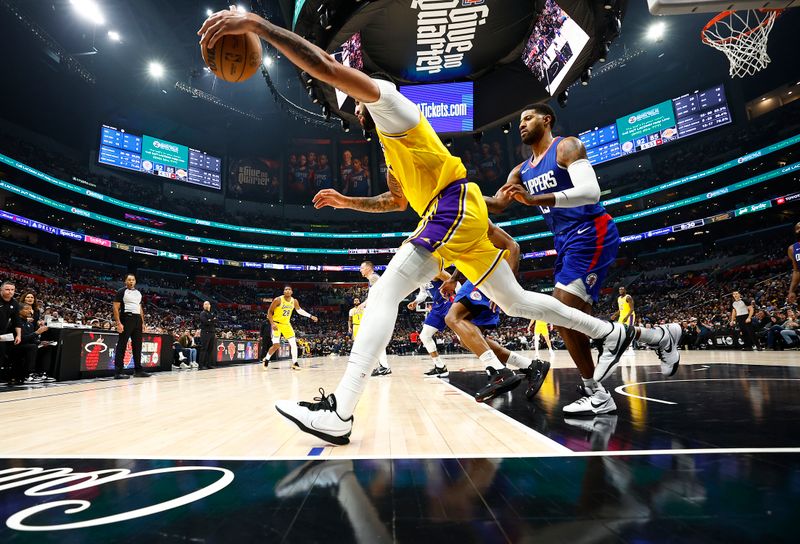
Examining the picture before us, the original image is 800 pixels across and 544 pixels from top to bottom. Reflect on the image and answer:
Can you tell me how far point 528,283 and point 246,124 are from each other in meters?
30.3

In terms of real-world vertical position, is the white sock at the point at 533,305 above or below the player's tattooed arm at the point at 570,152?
below

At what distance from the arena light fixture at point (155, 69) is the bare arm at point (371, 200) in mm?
32808

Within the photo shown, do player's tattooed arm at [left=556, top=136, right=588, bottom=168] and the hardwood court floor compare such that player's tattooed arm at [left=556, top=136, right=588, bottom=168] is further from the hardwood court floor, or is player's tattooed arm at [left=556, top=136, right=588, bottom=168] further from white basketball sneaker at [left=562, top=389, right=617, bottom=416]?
the hardwood court floor

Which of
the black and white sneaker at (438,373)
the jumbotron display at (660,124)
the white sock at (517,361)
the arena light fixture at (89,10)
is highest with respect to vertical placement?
the arena light fixture at (89,10)

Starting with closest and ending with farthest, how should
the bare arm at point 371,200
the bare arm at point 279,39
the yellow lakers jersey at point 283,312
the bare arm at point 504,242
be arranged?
the bare arm at point 279,39 < the bare arm at point 371,200 < the bare arm at point 504,242 < the yellow lakers jersey at point 283,312

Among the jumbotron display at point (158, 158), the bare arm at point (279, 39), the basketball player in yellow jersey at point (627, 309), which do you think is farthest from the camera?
the jumbotron display at point (158, 158)

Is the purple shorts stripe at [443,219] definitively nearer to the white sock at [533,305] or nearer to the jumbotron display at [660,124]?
the white sock at [533,305]

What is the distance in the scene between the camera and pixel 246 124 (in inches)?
1491

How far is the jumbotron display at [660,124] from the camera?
29922 millimetres

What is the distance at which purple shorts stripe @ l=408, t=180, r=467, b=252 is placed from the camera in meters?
2.25

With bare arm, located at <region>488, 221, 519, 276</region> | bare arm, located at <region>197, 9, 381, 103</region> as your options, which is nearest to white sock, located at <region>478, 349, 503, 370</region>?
bare arm, located at <region>488, 221, 519, 276</region>

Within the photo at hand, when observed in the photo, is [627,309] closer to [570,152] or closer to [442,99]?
[442,99]

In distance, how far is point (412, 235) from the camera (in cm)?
231

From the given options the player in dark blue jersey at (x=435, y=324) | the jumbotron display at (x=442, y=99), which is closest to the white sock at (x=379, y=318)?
A: the player in dark blue jersey at (x=435, y=324)
